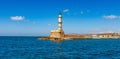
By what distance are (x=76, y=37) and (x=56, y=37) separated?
24.9 metres

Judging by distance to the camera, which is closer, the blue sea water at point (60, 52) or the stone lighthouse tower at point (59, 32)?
the blue sea water at point (60, 52)

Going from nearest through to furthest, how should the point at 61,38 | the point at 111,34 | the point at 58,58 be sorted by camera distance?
the point at 58,58 → the point at 61,38 → the point at 111,34

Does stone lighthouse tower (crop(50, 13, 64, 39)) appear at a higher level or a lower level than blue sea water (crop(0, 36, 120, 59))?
higher

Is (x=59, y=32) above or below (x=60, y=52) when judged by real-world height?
above

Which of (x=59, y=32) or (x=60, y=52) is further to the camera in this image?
(x=59, y=32)

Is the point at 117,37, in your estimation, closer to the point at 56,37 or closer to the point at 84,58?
the point at 56,37

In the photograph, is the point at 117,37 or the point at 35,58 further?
the point at 117,37

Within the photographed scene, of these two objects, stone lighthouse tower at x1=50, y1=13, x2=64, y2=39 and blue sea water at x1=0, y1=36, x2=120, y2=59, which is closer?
blue sea water at x1=0, y1=36, x2=120, y2=59

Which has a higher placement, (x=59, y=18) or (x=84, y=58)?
(x=59, y=18)

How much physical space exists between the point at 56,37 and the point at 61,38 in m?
2.53

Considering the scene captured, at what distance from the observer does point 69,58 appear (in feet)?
118

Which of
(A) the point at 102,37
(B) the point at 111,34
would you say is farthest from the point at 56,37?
(B) the point at 111,34

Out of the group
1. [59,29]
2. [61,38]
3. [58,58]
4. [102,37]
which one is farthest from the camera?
[102,37]

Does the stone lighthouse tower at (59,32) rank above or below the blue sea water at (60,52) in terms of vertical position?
above
